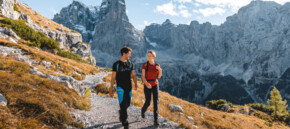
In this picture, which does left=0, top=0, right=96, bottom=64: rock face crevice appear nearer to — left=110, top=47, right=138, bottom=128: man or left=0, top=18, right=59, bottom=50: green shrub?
left=0, top=18, right=59, bottom=50: green shrub

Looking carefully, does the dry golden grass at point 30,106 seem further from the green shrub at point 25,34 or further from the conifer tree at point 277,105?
the conifer tree at point 277,105

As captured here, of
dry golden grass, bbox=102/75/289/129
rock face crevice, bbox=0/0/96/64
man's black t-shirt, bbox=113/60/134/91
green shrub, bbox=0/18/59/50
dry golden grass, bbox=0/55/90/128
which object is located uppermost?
rock face crevice, bbox=0/0/96/64

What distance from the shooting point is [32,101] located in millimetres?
5465

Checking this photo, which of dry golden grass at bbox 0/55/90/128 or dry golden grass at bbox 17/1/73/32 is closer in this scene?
dry golden grass at bbox 0/55/90/128

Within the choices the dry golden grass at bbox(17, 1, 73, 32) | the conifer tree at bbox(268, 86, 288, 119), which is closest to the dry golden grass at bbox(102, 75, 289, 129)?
the conifer tree at bbox(268, 86, 288, 119)

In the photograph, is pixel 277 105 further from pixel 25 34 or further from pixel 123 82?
pixel 25 34

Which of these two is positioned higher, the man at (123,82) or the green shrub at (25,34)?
the green shrub at (25,34)

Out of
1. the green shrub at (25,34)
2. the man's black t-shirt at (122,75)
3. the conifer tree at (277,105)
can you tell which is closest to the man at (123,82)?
the man's black t-shirt at (122,75)

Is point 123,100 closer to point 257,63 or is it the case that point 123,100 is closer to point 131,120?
point 131,120

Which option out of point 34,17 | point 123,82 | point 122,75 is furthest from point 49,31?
point 123,82

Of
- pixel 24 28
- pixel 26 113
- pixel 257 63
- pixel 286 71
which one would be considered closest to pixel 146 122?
pixel 26 113

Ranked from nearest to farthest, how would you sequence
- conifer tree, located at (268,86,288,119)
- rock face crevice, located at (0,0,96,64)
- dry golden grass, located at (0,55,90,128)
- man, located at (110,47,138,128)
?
dry golden grass, located at (0,55,90,128)
man, located at (110,47,138,128)
conifer tree, located at (268,86,288,119)
rock face crevice, located at (0,0,96,64)

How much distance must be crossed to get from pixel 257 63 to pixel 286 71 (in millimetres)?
27898

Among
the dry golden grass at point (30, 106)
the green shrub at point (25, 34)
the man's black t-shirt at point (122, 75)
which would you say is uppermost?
the green shrub at point (25, 34)
